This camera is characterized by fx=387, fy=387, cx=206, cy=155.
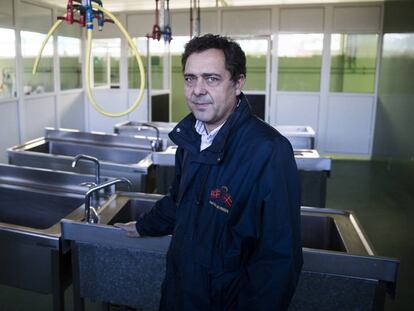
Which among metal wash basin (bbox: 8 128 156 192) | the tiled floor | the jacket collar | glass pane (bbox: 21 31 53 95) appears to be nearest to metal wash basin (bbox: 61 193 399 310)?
the jacket collar

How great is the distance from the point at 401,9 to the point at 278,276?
400cm

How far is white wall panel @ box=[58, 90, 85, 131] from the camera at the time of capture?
16.4 ft

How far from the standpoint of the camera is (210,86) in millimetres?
898

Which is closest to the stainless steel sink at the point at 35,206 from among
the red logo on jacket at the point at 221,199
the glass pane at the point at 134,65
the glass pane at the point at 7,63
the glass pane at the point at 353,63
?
the red logo on jacket at the point at 221,199

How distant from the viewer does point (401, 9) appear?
3.92 m

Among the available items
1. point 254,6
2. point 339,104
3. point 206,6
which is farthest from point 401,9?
point 206,6

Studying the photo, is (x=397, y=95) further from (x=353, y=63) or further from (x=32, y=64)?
(x=32, y=64)

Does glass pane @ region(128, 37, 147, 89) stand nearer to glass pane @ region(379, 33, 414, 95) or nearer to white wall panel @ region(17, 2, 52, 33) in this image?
white wall panel @ region(17, 2, 52, 33)

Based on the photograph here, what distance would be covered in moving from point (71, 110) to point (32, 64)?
945 mm

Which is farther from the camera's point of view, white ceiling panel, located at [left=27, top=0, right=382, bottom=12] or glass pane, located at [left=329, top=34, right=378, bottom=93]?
glass pane, located at [left=329, top=34, right=378, bottom=93]

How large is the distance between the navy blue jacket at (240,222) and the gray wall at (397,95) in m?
2.93

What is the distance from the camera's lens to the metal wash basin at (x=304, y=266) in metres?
1.07

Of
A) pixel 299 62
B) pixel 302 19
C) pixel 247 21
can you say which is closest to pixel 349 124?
pixel 299 62

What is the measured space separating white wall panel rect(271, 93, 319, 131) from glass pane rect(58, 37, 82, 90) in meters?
2.77
